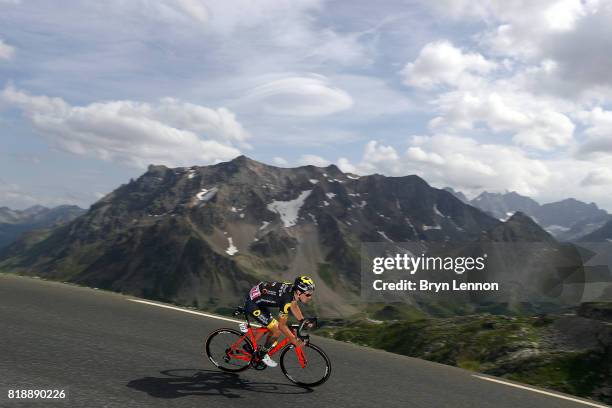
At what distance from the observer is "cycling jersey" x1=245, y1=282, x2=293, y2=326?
9562mm

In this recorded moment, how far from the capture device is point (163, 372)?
9086 millimetres

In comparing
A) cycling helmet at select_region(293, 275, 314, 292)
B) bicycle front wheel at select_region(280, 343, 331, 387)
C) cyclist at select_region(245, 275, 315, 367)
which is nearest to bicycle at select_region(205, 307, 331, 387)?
bicycle front wheel at select_region(280, 343, 331, 387)

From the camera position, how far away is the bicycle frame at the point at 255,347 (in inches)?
387

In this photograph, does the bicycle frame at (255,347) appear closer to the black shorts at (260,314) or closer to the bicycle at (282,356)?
the bicycle at (282,356)

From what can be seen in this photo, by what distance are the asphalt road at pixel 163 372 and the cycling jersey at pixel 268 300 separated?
1.35 m

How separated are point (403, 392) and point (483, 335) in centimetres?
1306

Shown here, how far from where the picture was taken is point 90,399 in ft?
23.9

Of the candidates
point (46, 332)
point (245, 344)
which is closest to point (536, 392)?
point (245, 344)

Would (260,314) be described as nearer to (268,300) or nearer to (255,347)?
(268,300)

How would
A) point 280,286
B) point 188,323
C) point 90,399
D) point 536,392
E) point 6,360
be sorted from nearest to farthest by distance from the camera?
1. point 90,399
2. point 6,360
3. point 280,286
4. point 536,392
5. point 188,323

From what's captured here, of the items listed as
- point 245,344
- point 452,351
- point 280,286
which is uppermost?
point 280,286

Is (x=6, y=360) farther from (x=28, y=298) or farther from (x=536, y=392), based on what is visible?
(x=536, y=392)

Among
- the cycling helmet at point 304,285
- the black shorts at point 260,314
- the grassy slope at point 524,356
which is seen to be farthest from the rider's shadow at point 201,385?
the grassy slope at point 524,356

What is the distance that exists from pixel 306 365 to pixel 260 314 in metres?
1.49
